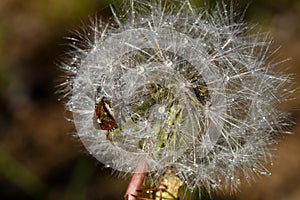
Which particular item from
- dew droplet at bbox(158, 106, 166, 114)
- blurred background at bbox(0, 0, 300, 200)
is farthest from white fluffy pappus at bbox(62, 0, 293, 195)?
blurred background at bbox(0, 0, 300, 200)

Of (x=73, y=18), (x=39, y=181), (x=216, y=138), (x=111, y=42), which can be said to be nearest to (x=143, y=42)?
(x=111, y=42)

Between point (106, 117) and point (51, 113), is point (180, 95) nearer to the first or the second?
point (106, 117)

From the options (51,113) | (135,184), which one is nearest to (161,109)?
(135,184)

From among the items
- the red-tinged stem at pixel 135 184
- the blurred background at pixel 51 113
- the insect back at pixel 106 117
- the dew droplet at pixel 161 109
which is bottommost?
the red-tinged stem at pixel 135 184

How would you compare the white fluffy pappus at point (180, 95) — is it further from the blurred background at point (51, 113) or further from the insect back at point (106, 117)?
the blurred background at point (51, 113)

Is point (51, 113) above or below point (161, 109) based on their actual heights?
above

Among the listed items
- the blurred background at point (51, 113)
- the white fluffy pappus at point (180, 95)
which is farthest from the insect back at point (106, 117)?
the blurred background at point (51, 113)
